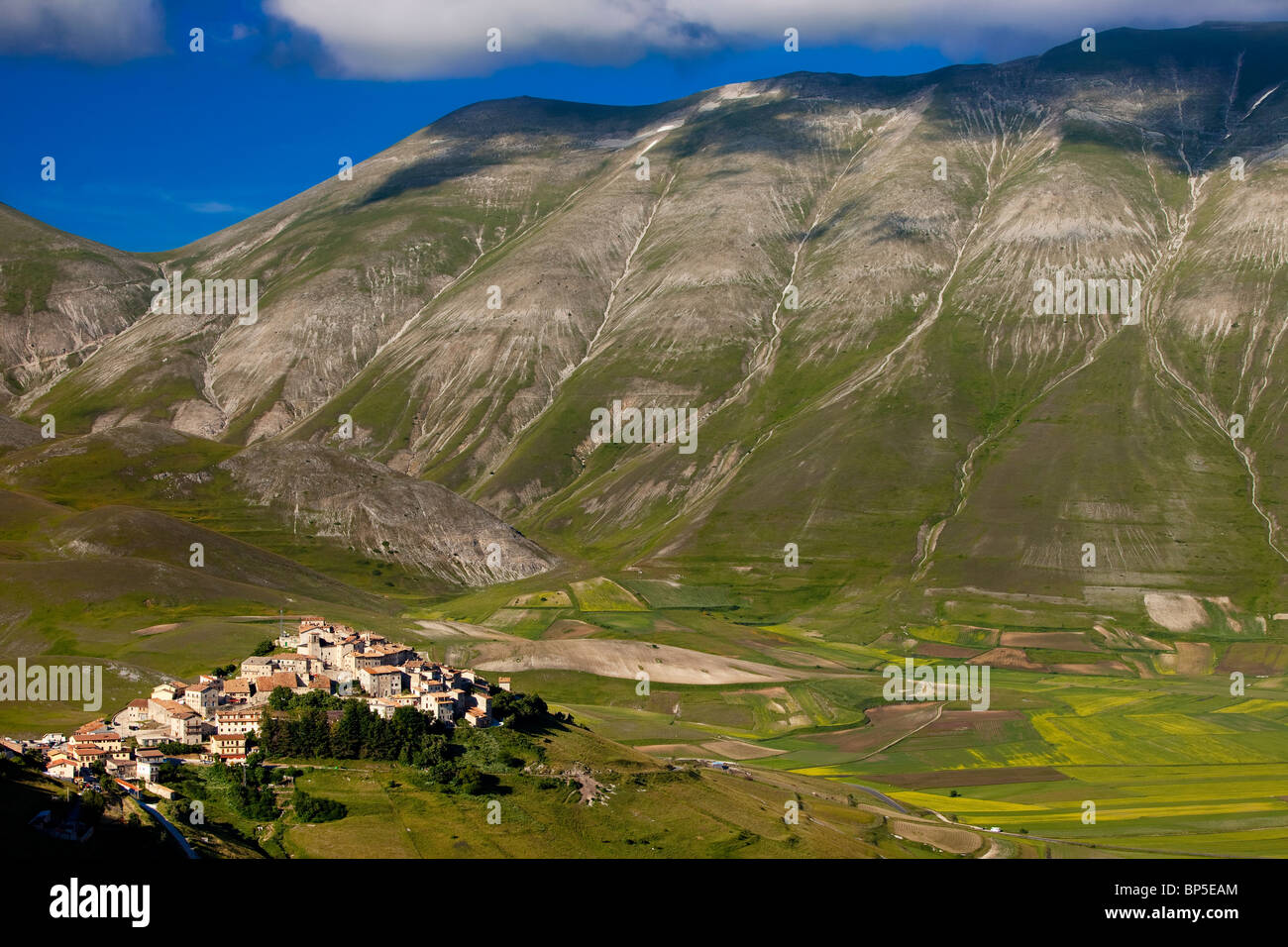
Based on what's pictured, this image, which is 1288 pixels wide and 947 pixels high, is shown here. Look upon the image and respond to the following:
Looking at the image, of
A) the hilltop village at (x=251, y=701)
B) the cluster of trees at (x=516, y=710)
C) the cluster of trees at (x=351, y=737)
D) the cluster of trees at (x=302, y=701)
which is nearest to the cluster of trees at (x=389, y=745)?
the cluster of trees at (x=351, y=737)

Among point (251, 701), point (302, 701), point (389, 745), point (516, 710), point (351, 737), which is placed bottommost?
point (516, 710)

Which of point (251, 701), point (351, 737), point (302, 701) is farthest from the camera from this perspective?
point (251, 701)

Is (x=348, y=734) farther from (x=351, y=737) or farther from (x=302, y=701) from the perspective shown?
(x=302, y=701)

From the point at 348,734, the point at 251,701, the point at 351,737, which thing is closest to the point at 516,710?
the point at 351,737

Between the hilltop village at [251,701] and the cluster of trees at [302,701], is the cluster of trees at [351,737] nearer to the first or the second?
the cluster of trees at [302,701]

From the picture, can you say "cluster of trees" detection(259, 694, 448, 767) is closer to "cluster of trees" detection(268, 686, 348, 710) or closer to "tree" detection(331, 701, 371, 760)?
"tree" detection(331, 701, 371, 760)

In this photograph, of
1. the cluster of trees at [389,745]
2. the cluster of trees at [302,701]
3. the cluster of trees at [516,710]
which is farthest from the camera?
the cluster of trees at [516,710]

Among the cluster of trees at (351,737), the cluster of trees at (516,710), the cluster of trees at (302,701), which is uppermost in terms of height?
the cluster of trees at (302,701)
